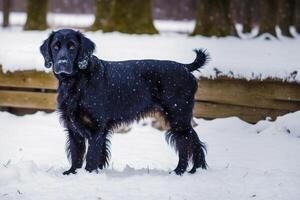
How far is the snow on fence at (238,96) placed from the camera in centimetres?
802

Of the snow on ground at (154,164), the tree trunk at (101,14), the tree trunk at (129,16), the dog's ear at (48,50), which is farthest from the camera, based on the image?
the tree trunk at (101,14)

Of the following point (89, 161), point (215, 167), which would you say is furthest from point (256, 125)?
point (89, 161)

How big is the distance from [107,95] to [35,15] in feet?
38.8

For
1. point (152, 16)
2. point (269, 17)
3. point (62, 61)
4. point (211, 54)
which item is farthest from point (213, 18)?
point (62, 61)

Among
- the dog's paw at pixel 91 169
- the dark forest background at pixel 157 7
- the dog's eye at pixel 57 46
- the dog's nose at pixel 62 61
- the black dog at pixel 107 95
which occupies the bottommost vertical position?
the dark forest background at pixel 157 7

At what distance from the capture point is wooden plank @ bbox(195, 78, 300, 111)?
7992mm

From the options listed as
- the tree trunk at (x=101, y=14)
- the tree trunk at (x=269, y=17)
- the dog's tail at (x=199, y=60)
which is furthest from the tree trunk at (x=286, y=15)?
the dog's tail at (x=199, y=60)

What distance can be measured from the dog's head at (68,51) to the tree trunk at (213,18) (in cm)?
842

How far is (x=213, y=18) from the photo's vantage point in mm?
13844

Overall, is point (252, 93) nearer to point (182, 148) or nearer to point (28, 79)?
point (182, 148)

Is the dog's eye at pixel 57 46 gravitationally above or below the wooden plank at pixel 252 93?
above

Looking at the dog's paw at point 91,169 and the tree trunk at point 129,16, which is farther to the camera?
the tree trunk at point 129,16

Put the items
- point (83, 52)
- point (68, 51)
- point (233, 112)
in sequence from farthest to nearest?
point (233, 112) < point (83, 52) < point (68, 51)

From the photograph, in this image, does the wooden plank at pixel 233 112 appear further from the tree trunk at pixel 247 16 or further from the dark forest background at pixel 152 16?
the tree trunk at pixel 247 16
